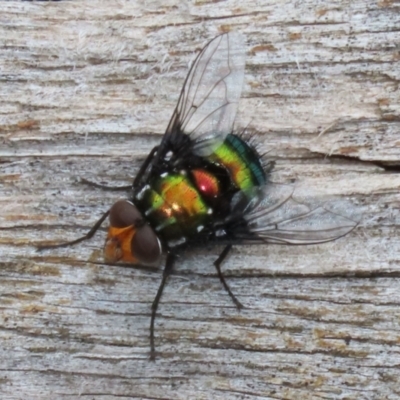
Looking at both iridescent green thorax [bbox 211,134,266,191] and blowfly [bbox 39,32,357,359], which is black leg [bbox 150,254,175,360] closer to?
blowfly [bbox 39,32,357,359]

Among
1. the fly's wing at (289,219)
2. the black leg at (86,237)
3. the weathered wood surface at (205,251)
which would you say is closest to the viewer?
the fly's wing at (289,219)

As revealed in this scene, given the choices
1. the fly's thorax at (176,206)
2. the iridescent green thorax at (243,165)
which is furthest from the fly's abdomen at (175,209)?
the iridescent green thorax at (243,165)

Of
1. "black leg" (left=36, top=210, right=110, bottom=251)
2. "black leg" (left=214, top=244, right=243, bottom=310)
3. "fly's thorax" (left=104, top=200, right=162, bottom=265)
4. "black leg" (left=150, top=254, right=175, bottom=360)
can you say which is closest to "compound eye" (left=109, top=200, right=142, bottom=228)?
"fly's thorax" (left=104, top=200, right=162, bottom=265)

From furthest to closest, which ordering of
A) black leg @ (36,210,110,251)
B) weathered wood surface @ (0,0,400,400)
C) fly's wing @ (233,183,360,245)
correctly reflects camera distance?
black leg @ (36,210,110,251) < weathered wood surface @ (0,0,400,400) < fly's wing @ (233,183,360,245)

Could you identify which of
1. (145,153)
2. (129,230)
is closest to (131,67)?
(145,153)

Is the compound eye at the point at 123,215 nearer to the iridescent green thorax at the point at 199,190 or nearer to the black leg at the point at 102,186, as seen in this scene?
the iridescent green thorax at the point at 199,190

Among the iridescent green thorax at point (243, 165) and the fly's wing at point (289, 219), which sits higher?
the iridescent green thorax at point (243, 165)

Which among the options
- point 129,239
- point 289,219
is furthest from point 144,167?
point 289,219

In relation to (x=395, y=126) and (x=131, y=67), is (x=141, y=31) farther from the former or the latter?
(x=395, y=126)
